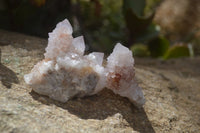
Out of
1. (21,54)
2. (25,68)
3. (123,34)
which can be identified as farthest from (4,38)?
(123,34)

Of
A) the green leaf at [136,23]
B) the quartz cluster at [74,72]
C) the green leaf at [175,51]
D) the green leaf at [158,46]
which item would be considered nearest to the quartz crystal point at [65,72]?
the quartz cluster at [74,72]

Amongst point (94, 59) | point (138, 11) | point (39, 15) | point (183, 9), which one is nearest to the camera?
point (94, 59)

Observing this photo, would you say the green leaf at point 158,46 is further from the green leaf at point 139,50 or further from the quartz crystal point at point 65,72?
the quartz crystal point at point 65,72

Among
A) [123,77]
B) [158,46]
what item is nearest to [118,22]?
[158,46]

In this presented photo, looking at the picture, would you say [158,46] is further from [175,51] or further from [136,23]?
[136,23]

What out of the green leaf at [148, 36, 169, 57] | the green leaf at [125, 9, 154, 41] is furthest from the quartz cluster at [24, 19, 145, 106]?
the green leaf at [148, 36, 169, 57]

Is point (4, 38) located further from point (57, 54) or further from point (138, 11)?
point (138, 11)

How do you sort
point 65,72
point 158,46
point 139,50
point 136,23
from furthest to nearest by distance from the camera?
1. point 158,46
2. point 139,50
3. point 136,23
4. point 65,72
